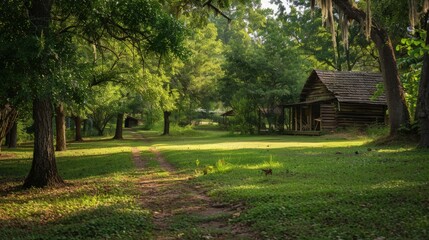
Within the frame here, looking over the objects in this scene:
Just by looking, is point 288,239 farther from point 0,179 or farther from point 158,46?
point 0,179

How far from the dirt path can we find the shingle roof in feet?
93.7

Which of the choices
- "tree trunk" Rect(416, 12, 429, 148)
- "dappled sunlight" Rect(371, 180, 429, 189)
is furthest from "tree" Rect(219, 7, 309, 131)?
"dappled sunlight" Rect(371, 180, 429, 189)

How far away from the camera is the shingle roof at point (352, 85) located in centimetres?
3759

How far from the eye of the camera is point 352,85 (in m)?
38.7

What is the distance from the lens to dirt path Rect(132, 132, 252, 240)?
268 inches

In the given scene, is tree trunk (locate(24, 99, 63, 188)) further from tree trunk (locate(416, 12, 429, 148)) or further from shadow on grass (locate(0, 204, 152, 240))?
tree trunk (locate(416, 12, 429, 148))

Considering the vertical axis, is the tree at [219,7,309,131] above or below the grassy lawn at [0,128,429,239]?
above

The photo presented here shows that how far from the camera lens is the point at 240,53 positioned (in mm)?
44656

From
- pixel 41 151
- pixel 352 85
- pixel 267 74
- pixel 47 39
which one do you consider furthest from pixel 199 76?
pixel 47 39

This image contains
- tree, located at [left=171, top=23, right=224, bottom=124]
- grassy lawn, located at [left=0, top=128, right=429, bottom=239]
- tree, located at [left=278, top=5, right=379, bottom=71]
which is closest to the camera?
grassy lawn, located at [left=0, top=128, right=429, bottom=239]

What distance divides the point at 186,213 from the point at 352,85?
111 ft

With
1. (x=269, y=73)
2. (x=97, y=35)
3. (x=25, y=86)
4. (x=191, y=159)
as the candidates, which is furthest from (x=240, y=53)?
(x=25, y=86)

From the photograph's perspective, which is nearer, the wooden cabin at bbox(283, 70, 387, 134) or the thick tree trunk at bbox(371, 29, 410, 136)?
the thick tree trunk at bbox(371, 29, 410, 136)

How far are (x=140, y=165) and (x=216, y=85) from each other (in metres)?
31.8
